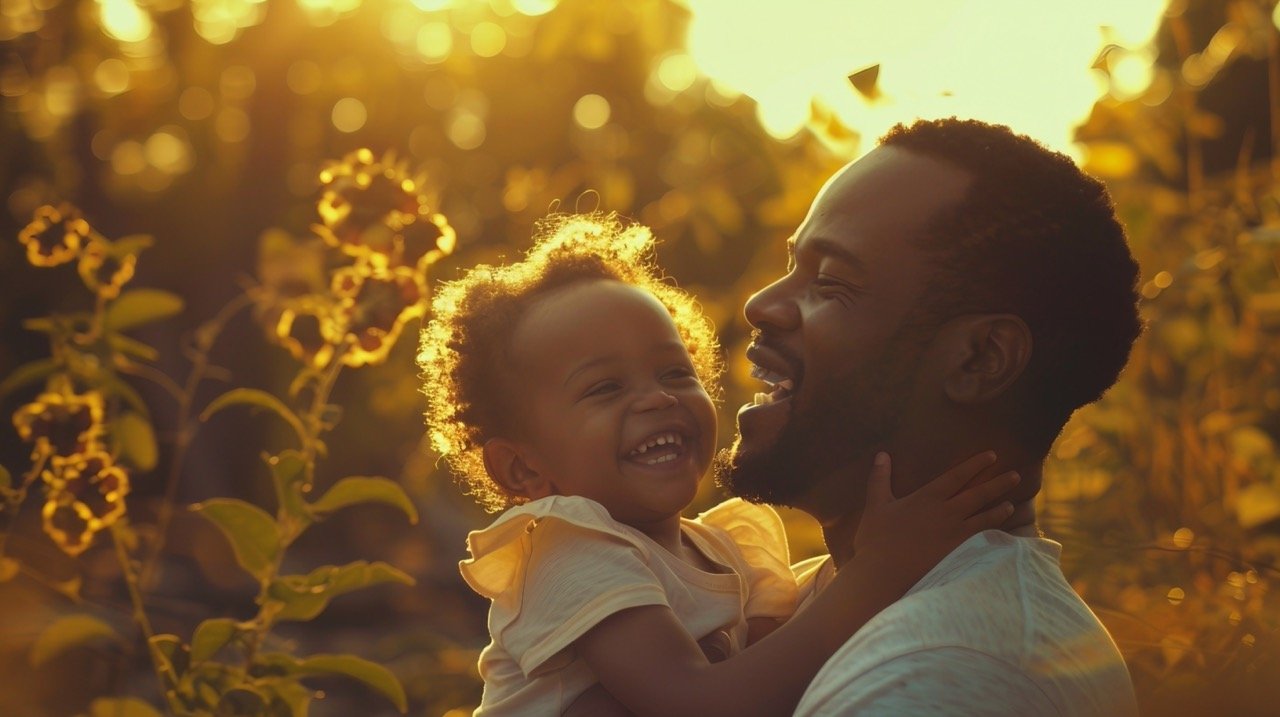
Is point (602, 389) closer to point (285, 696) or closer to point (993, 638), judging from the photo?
point (285, 696)

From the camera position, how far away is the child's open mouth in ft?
8.00

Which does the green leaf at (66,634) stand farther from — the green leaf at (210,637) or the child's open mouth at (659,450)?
the child's open mouth at (659,450)

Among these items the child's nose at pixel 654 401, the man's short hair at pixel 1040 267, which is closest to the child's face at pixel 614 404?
the child's nose at pixel 654 401

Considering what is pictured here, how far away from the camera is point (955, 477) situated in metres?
1.94

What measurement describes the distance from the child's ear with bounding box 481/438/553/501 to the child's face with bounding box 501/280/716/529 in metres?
0.03

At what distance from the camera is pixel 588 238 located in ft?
9.82

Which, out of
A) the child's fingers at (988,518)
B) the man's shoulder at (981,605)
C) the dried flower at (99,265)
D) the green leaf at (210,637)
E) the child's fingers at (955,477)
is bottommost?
the man's shoulder at (981,605)

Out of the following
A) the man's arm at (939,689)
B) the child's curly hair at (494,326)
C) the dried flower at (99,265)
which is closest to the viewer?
the man's arm at (939,689)

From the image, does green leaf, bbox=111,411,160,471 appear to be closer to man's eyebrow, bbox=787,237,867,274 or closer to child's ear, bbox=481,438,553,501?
child's ear, bbox=481,438,553,501

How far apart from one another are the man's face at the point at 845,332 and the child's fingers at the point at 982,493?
21 centimetres

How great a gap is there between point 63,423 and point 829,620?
4.67ft

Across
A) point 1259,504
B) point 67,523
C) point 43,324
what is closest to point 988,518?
point 1259,504

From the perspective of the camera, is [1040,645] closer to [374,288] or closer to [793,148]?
[374,288]

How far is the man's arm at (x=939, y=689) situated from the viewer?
152 centimetres
